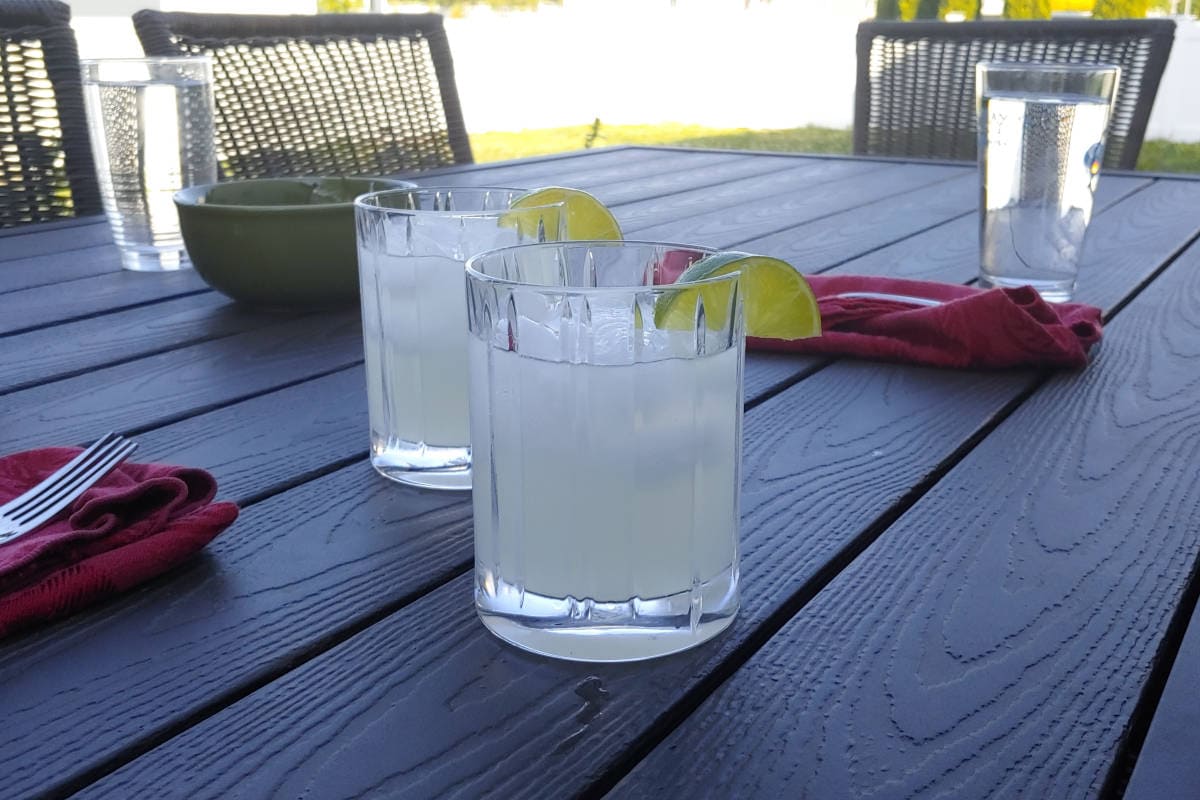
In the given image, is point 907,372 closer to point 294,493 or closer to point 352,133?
point 294,493

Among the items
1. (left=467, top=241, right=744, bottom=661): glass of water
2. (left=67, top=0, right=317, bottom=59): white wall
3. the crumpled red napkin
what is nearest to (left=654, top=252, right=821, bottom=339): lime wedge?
(left=467, top=241, right=744, bottom=661): glass of water

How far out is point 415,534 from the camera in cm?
60

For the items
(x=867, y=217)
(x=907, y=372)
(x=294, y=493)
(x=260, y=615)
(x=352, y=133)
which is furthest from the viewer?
(x=352, y=133)

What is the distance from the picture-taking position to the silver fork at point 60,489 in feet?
1.85

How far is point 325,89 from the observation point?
2006mm

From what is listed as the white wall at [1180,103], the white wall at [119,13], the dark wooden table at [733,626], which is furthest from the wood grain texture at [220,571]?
the white wall at [1180,103]

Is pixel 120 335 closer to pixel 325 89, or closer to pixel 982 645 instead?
pixel 982 645

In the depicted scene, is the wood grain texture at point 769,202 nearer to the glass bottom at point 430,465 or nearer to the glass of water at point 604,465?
the glass bottom at point 430,465

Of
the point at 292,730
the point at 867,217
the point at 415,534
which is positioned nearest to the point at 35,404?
the point at 415,534

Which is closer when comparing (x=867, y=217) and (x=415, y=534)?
(x=415, y=534)

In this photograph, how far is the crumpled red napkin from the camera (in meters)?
0.88

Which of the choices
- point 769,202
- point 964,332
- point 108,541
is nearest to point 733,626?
point 108,541

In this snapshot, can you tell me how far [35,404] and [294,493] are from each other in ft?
0.81

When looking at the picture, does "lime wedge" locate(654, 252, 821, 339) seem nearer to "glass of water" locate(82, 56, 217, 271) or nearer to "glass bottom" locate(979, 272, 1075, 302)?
"glass bottom" locate(979, 272, 1075, 302)
